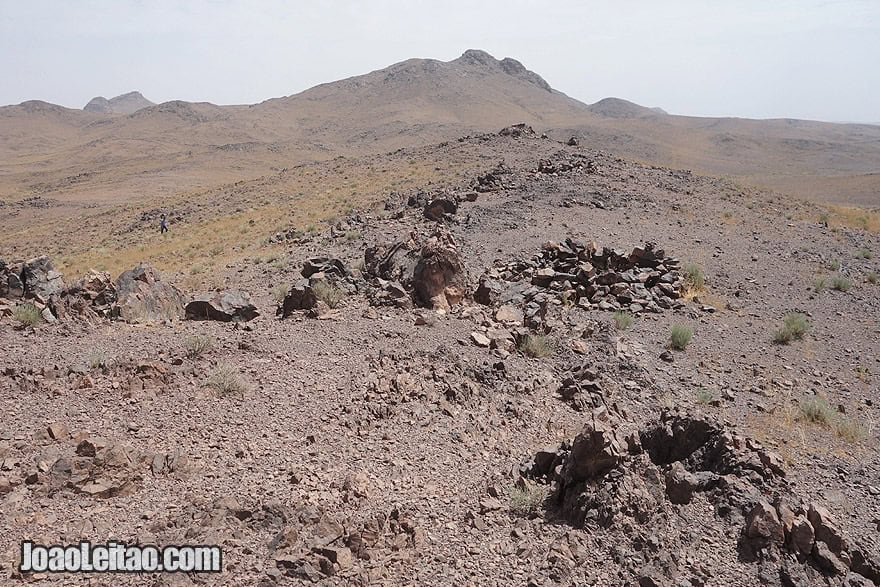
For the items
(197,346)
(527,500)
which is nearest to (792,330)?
(527,500)

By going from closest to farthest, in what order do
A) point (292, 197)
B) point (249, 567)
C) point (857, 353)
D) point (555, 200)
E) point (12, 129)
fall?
1. point (249, 567)
2. point (857, 353)
3. point (555, 200)
4. point (292, 197)
5. point (12, 129)

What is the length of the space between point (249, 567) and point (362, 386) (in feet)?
9.79

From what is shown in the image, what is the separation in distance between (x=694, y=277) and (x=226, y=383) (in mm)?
10455

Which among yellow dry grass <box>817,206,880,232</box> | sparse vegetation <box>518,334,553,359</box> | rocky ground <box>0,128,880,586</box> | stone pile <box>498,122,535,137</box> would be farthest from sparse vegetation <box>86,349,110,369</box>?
stone pile <box>498,122,535,137</box>

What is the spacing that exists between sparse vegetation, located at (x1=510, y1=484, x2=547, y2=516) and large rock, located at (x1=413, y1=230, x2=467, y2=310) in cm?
504

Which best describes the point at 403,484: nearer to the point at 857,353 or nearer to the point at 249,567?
the point at 249,567

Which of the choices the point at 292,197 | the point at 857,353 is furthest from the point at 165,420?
the point at 292,197

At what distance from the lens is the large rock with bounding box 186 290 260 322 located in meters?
8.96

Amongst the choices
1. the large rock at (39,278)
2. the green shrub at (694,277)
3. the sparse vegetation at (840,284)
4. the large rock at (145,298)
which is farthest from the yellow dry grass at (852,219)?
the large rock at (39,278)

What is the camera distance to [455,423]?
21.4ft

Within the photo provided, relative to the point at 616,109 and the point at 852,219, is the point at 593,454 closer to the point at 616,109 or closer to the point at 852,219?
the point at 852,219

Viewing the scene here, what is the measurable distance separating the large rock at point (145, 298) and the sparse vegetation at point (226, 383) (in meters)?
2.93

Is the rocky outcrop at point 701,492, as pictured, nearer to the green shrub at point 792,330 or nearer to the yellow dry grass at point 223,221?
the green shrub at point 792,330

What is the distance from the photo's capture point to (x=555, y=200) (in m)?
18.7
